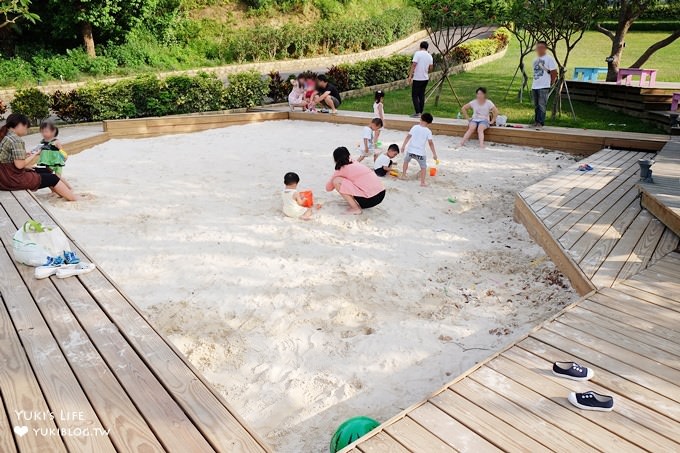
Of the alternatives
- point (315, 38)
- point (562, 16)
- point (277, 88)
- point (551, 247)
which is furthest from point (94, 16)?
point (551, 247)

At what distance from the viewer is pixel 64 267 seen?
4000 mm

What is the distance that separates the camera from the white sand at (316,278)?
11.2 ft

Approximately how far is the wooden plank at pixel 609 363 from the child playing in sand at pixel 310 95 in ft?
32.9

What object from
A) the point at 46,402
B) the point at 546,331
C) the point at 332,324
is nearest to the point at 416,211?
the point at 332,324

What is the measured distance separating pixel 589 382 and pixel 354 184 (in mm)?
3834

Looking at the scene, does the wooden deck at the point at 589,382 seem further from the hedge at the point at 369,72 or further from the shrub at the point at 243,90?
the hedge at the point at 369,72

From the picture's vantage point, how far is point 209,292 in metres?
4.52

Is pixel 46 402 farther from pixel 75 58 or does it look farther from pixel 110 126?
pixel 75 58

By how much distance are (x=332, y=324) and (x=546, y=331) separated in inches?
62.3

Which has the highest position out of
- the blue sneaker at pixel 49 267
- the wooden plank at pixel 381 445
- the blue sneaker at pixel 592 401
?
the blue sneaker at pixel 49 267

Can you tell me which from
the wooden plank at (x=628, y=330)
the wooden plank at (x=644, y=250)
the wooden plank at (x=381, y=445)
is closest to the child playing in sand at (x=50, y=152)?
the wooden plank at (x=381, y=445)

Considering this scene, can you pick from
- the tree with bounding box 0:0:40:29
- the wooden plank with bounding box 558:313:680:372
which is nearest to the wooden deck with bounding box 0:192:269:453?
the wooden plank with bounding box 558:313:680:372

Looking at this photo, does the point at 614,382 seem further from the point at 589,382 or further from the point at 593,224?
the point at 593,224

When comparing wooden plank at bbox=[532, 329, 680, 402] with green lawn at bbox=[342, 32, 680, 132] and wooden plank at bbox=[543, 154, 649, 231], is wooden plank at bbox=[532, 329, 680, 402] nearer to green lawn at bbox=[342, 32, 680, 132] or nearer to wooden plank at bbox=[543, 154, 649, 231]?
wooden plank at bbox=[543, 154, 649, 231]
